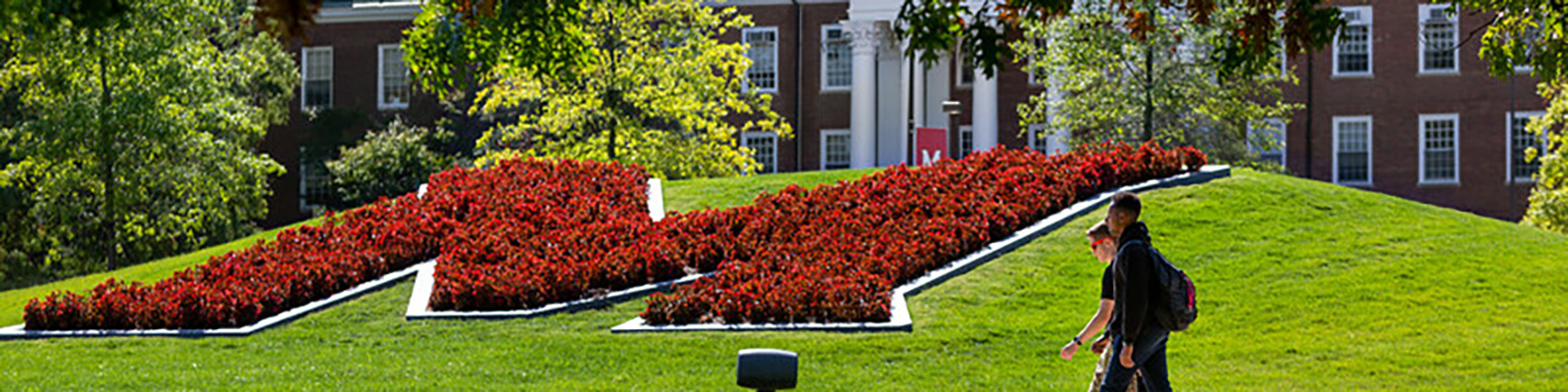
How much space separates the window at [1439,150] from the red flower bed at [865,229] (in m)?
27.6

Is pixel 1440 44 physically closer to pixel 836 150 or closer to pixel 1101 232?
pixel 836 150

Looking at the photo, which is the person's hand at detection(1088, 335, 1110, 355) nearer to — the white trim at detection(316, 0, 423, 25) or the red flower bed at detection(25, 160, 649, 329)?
the red flower bed at detection(25, 160, 649, 329)

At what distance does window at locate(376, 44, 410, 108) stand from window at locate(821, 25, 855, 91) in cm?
1359

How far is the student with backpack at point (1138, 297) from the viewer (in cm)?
903

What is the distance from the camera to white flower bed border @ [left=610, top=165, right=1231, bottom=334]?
16688 millimetres

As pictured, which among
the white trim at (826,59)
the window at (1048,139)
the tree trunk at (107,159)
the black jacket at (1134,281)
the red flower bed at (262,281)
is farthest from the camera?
the white trim at (826,59)

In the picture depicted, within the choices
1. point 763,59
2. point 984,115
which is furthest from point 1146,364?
point 763,59

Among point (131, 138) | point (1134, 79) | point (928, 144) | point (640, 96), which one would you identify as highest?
point (1134, 79)

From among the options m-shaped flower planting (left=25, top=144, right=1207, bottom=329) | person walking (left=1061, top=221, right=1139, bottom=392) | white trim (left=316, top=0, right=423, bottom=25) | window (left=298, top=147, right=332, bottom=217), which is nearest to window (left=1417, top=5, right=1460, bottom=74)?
m-shaped flower planting (left=25, top=144, right=1207, bottom=329)

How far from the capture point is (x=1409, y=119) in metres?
50.5

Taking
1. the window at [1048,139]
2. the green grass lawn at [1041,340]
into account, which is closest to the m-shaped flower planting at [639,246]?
the green grass lawn at [1041,340]

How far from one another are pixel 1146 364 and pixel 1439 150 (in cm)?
4453

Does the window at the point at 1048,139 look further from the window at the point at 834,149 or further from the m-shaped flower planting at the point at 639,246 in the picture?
the m-shaped flower planting at the point at 639,246

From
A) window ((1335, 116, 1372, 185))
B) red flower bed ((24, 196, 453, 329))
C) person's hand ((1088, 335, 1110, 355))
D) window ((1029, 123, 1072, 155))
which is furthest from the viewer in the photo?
window ((1335, 116, 1372, 185))
